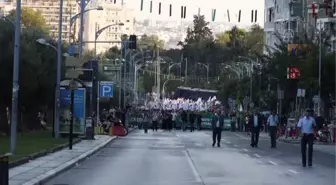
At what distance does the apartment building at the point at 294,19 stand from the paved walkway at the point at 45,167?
4658cm

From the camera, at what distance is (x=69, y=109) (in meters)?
46.4

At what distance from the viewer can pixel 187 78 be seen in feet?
556

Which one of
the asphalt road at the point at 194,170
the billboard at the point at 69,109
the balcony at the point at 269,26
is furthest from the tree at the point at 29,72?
the balcony at the point at 269,26

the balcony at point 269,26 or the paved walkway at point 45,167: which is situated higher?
the balcony at point 269,26

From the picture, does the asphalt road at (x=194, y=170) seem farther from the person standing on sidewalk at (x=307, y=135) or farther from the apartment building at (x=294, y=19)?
the apartment building at (x=294, y=19)

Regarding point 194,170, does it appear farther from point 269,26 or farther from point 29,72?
point 269,26

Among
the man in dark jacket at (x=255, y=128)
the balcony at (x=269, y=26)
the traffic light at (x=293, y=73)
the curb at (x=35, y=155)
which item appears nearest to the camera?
the curb at (x=35, y=155)

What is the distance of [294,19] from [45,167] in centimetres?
8059

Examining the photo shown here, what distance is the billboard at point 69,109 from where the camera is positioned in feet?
151

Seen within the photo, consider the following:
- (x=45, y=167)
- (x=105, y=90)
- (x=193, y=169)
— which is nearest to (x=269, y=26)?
(x=105, y=90)

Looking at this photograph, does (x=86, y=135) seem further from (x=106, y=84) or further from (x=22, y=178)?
(x=22, y=178)

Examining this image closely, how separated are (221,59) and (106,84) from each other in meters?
102

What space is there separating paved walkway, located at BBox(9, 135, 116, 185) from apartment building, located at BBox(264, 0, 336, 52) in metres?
46.6

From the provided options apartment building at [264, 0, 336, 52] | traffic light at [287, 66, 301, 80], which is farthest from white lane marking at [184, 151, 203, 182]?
apartment building at [264, 0, 336, 52]
